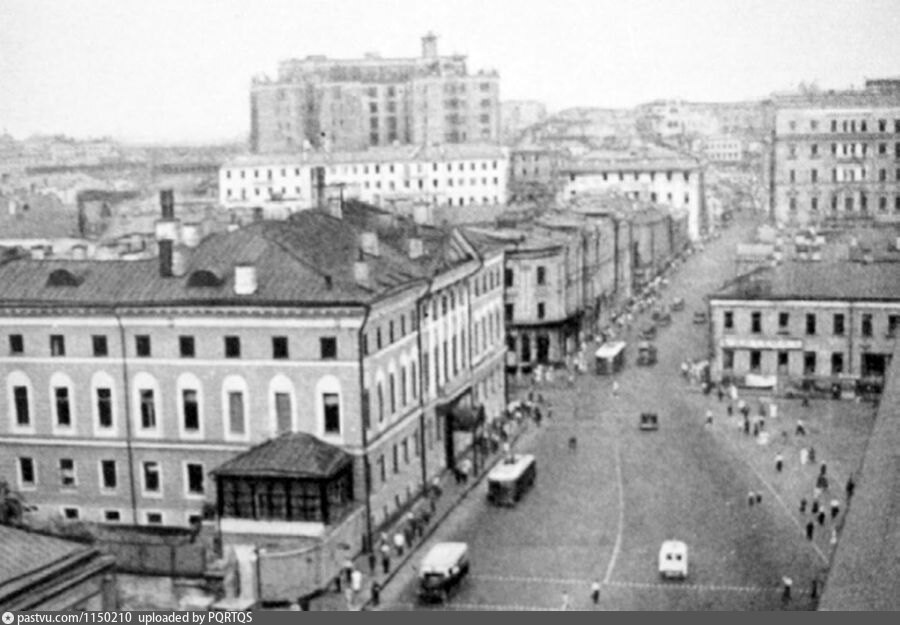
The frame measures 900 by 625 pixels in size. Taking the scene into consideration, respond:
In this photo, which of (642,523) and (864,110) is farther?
(864,110)

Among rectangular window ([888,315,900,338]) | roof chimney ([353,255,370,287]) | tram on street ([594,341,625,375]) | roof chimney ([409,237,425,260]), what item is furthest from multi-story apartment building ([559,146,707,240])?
roof chimney ([353,255,370,287])

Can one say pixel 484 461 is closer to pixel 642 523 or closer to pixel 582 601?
pixel 642 523

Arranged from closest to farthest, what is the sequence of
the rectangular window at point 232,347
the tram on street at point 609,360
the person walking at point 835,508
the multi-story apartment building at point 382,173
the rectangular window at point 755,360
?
the rectangular window at point 232,347
the person walking at point 835,508
the rectangular window at point 755,360
the tram on street at point 609,360
the multi-story apartment building at point 382,173

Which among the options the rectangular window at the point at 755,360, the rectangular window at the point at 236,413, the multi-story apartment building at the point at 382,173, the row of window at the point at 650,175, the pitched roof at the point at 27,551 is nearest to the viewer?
the pitched roof at the point at 27,551

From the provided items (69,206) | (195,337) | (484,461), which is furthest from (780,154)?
(69,206)

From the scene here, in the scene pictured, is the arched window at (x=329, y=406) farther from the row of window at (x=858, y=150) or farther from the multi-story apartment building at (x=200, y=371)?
the row of window at (x=858, y=150)

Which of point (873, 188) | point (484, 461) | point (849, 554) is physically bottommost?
point (484, 461)

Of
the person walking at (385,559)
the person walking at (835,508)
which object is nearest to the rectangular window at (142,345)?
the person walking at (385,559)
